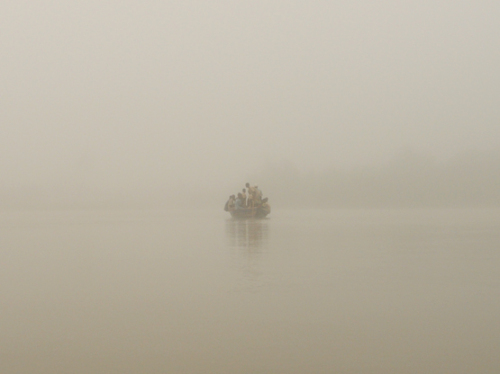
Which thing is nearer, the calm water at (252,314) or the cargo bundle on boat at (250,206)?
the calm water at (252,314)

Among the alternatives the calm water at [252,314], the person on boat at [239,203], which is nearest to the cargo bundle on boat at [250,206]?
the person on boat at [239,203]

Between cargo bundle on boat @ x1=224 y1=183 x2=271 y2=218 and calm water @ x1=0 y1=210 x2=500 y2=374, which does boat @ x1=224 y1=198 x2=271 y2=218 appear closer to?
cargo bundle on boat @ x1=224 y1=183 x2=271 y2=218

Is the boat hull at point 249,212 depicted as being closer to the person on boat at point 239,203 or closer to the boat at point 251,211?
the boat at point 251,211

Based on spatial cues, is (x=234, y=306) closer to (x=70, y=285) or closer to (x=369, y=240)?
(x=70, y=285)

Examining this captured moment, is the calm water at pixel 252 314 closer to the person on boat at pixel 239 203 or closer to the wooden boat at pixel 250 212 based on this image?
the wooden boat at pixel 250 212

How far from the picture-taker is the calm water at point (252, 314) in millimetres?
3064

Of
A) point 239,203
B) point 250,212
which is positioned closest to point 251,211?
point 250,212

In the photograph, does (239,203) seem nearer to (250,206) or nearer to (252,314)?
(250,206)

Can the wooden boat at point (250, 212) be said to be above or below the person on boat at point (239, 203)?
below

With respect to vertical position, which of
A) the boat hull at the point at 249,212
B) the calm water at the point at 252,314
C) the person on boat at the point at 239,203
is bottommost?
the calm water at the point at 252,314

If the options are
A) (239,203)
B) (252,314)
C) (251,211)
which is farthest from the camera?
(239,203)

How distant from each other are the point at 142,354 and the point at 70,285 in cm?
280

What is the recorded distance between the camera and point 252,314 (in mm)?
4207

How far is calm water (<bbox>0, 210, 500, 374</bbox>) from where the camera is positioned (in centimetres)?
306
